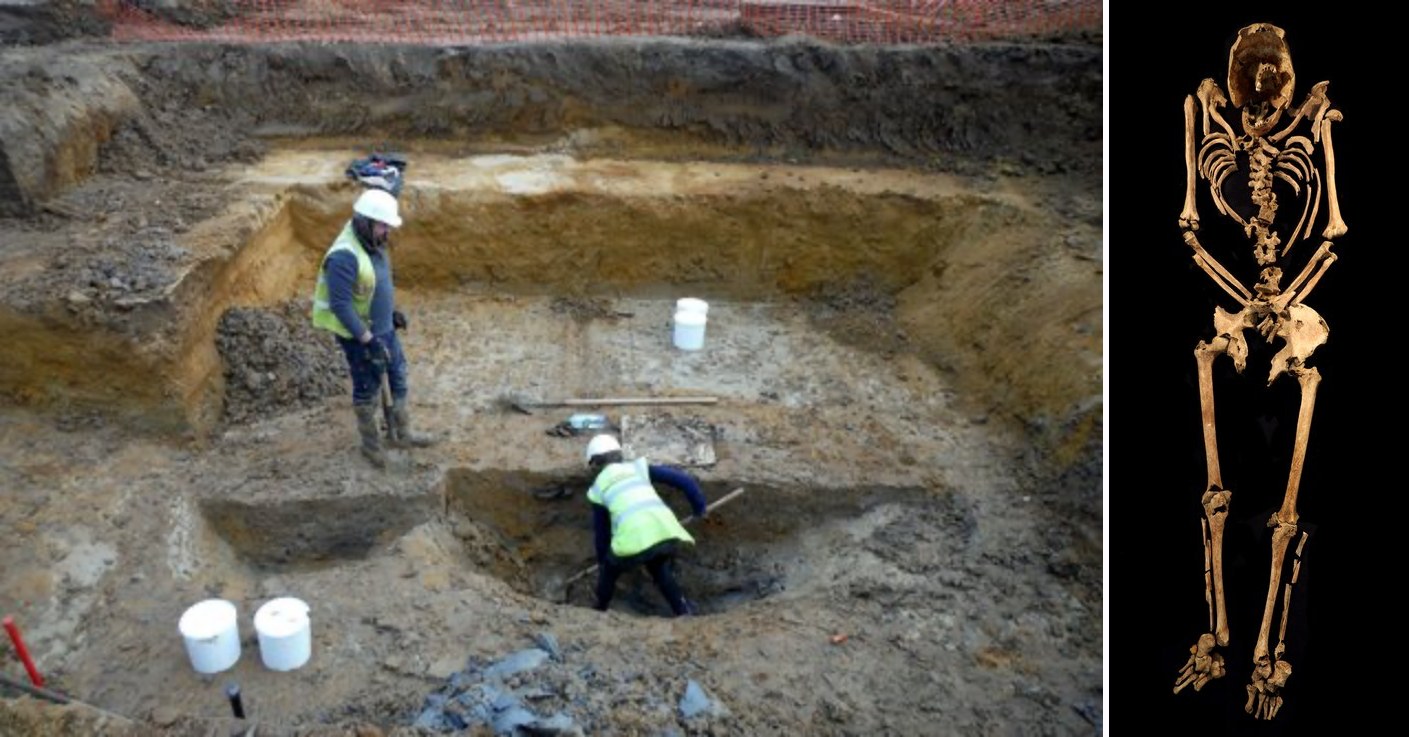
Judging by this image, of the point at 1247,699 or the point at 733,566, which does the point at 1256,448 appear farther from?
the point at 733,566

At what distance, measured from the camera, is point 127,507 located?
6.60m

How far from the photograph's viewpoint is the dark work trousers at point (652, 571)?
6363 millimetres

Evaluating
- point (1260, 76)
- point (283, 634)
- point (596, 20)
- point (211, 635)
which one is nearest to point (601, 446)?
point (283, 634)

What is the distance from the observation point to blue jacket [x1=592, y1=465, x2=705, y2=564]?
669 centimetres

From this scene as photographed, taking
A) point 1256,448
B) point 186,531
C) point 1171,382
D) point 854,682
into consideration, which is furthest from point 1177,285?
point 186,531

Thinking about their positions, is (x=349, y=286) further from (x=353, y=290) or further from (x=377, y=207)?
(x=377, y=207)

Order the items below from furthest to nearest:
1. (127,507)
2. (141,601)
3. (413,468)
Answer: (413,468)
(127,507)
(141,601)

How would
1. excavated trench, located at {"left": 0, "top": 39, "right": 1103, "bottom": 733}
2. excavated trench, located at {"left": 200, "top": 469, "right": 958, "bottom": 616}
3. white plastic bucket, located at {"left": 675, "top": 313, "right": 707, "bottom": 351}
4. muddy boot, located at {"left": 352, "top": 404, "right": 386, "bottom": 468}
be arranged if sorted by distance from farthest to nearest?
white plastic bucket, located at {"left": 675, "top": 313, "right": 707, "bottom": 351}, muddy boot, located at {"left": 352, "top": 404, "right": 386, "bottom": 468}, excavated trench, located at {"left": 200, "top": 469, "right": 958, "bottom": 616}, excavated trench, located at {"left": 0, "top": 39, "right": 1103, "bottom": 733}

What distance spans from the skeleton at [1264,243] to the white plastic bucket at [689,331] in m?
7.46

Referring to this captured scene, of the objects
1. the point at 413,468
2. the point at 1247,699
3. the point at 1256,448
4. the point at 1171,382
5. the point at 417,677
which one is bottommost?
the point at 417,677

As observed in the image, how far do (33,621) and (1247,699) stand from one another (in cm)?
611

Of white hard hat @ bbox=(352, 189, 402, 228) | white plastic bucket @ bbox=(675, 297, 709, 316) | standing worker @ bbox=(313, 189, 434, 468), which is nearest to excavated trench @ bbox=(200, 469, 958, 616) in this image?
standing worker @ bbox=(313, 189, 434, 468)

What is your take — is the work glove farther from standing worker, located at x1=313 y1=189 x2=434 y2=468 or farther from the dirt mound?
the dirt mound

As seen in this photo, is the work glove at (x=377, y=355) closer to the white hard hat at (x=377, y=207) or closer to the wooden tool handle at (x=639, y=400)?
the white hard hat at (x=377, y=207)
